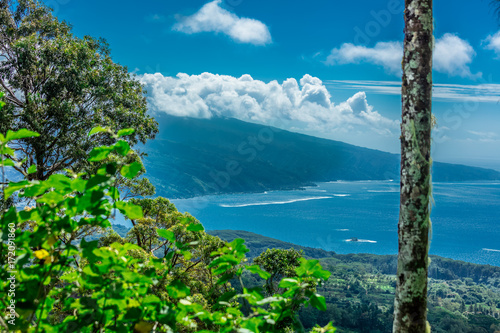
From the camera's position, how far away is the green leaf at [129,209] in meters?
0.74

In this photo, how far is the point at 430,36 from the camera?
1.82 meters

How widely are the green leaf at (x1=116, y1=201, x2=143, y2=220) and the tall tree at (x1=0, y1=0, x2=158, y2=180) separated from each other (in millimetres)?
6674

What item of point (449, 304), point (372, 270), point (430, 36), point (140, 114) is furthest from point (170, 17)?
point (430, 36)

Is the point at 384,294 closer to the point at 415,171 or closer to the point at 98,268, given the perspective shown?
the point at 415,171

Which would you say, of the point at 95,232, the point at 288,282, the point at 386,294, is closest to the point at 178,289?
the point at 288,282

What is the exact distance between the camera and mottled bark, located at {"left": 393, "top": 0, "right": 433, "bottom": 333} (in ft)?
5.59

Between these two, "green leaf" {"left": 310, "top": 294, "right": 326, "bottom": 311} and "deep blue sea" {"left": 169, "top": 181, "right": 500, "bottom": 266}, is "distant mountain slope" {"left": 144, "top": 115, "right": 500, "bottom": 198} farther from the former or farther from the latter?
"green leaf" {"left": 310, "top": 294, "right": 326, "bottom": 311}

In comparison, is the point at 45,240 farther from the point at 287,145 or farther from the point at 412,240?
the point at 287,145

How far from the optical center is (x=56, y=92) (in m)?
7.29

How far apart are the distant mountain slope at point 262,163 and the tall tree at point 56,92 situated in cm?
9266

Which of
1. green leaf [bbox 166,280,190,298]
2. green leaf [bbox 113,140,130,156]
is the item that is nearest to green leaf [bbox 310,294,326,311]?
green leaf [bbox 166,280,190,298]

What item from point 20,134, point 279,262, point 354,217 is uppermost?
point 20,134

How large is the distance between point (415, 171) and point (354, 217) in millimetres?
87383

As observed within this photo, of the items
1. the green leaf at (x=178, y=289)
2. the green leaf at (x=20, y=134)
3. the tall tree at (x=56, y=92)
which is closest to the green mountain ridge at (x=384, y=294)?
the tall tree at (x=56, y=92)
